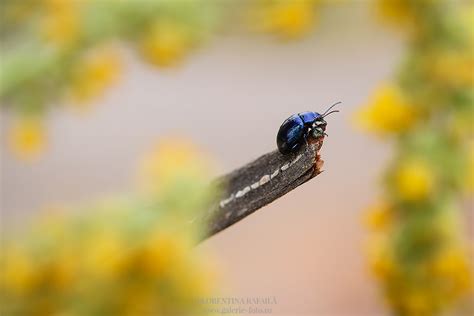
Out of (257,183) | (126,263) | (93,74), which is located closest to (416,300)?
(126,263)

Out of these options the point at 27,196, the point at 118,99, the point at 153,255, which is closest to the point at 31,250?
the point at 153,255

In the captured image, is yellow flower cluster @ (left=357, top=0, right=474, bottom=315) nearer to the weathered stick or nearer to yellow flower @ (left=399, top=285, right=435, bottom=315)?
yellow flower @ (left=399, top=285, right=435, bottom=315)

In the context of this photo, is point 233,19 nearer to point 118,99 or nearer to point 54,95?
point 54,95

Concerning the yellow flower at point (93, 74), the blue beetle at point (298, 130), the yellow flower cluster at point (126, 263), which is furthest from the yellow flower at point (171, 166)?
the blue beetle at point (298, 130)

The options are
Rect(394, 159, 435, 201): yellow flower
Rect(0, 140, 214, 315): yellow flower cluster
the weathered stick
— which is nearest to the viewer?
the weathered stick

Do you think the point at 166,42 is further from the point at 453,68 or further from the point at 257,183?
the point at 257,183

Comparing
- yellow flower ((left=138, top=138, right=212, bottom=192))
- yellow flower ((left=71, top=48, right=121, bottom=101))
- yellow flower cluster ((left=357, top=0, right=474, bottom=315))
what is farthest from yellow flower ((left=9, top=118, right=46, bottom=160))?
yellow flower cluster ((left=357, top=0, right=474, bottom=315))
